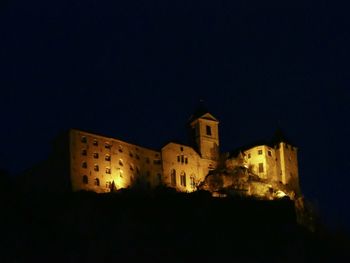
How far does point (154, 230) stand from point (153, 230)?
0.37 feet

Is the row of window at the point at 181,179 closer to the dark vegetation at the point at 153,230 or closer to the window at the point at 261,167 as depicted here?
the dark vegetation at the point at 153,230

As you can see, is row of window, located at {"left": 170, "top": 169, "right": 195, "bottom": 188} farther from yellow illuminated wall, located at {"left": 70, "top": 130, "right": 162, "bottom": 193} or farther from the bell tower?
the bell tower

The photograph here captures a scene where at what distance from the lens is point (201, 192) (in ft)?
318

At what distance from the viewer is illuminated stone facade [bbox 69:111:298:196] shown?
95.9 meters

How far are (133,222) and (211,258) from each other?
8.77 meters

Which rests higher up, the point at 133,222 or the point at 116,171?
the point at 116,171

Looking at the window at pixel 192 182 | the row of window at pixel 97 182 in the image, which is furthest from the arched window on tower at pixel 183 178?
the row of window at pixel 97 182

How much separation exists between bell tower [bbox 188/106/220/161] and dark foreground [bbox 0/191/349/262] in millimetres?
14437

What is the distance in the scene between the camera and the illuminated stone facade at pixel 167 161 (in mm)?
95938

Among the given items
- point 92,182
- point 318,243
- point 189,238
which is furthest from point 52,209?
point 318,243

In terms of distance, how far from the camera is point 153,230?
86875 mm

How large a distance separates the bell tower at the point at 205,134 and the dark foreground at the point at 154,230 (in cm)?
1444

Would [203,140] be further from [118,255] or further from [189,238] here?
[118,255]

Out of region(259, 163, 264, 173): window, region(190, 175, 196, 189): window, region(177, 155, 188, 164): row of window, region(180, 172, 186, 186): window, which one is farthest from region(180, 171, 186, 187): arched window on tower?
region(259, 163, 264, 173): window
